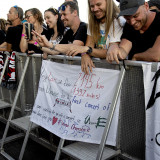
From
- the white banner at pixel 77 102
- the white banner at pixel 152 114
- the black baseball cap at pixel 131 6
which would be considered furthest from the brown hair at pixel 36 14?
the white banner at pixel 152 114

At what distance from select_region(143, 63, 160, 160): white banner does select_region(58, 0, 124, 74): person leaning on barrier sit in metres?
0.56

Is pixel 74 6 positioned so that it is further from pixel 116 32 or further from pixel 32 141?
pixel 32 141

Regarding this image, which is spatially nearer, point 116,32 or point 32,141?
point 116,32

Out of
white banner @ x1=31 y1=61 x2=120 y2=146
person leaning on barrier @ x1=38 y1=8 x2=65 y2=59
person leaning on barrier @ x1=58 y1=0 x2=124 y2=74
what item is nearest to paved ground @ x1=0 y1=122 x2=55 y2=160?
white banner @ x1=31 y1=61 x2=120 y2=146

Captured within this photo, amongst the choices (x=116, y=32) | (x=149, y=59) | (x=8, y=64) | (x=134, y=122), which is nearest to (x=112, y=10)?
(x=116, y=32)

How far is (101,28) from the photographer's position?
2.42 m

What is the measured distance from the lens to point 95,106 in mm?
2262

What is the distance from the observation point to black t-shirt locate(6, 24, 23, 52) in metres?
4.01

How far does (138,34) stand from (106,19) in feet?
1.38

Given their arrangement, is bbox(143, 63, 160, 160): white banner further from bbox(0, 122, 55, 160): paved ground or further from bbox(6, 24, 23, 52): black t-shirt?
bbox(6, 24, 23, 52): black t-shirt

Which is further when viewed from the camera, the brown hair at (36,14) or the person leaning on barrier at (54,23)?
the brown hair at (36,14)

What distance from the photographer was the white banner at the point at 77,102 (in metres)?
2.20

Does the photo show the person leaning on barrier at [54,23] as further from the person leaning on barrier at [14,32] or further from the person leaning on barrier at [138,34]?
the person leaning on barrier at [138,34]

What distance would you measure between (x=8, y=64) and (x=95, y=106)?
2.49 meters
